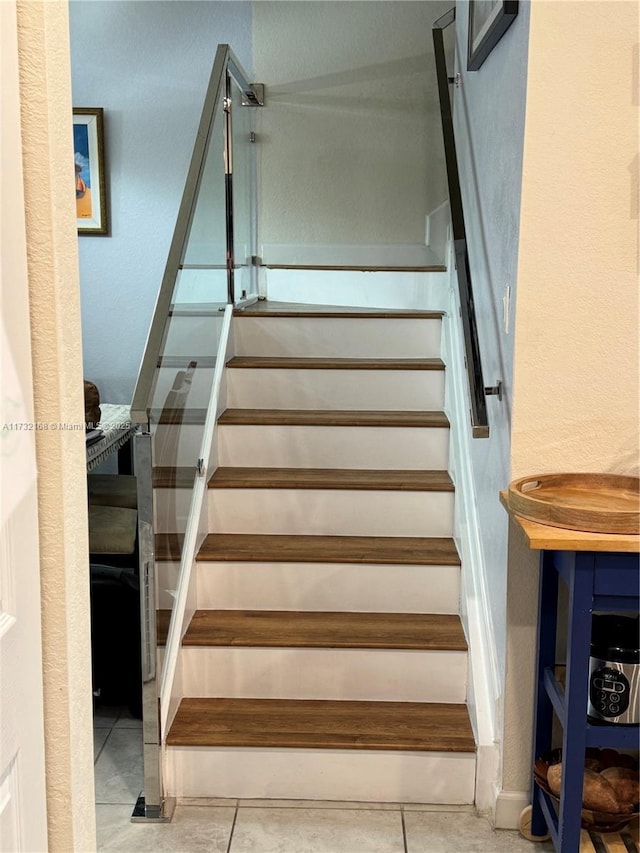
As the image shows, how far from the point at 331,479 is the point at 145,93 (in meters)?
2.52

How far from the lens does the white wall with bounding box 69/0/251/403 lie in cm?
451

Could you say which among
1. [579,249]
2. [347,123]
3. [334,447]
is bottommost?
[334,447]

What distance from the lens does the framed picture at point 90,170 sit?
14.9 feet

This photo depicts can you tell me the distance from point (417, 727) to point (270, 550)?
0.74 m

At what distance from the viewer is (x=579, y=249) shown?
2.16m

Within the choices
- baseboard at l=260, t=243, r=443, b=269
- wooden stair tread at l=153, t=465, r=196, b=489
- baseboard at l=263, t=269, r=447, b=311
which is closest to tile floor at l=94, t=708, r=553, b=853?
wooden stair tread at l=153, t=465, r=196, b=489

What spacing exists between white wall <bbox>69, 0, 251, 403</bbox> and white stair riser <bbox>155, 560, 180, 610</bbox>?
242 cm

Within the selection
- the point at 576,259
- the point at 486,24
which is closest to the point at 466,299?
the point at 576,259

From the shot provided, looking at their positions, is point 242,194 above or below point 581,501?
above

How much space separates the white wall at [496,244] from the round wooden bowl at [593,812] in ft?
Result: 0.84

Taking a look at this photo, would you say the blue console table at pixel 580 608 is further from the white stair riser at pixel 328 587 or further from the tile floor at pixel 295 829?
the white stair riser at pixel 328 587

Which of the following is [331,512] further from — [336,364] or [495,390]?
[495,390]

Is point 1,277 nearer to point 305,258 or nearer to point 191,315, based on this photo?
point 191,315

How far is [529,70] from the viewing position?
82.7 inches
